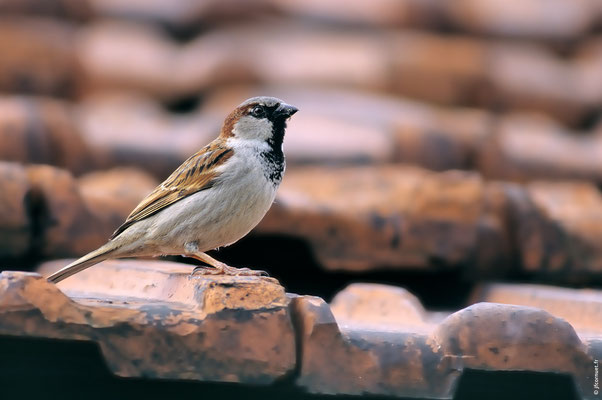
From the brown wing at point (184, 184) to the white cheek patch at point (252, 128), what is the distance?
0.12 metres

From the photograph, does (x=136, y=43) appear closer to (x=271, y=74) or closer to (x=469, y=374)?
(x=271, y=74)

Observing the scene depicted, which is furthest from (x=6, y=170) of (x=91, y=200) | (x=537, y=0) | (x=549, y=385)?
(x=537, y=0)

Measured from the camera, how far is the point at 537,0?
558 cm

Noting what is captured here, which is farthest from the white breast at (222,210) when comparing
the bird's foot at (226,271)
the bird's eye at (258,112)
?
the bird's eye at (258,112)

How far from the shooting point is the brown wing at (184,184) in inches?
116

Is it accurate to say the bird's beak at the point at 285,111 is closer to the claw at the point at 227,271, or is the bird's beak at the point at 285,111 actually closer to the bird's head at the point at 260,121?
the bird's head at the point at 260,121

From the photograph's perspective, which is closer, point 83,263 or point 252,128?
point 83,263

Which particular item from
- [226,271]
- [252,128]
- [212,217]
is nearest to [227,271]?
[226,271]

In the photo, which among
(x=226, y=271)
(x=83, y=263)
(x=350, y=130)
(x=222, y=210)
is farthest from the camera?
(x=350, y=130)

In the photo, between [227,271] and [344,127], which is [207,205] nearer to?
[227,271]

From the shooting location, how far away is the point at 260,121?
3.19m

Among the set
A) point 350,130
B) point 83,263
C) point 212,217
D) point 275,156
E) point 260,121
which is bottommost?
point 83,263

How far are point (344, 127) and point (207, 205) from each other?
166cm

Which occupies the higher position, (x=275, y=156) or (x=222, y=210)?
(x=275, y=156)
